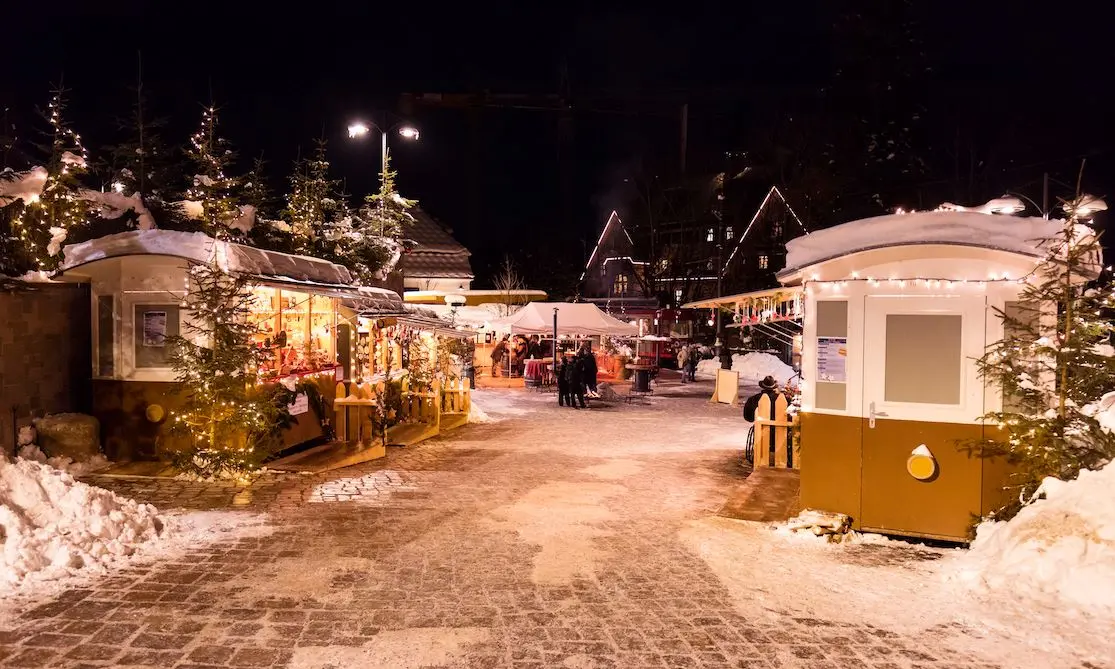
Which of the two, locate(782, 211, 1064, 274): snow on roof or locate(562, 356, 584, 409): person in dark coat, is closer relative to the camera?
locate(782, 211, 1064, 274): snow on roof

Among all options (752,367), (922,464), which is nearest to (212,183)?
(922,464)

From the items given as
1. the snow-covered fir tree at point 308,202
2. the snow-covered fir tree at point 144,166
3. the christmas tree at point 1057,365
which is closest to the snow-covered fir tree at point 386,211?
the snow-covered fir tree at point 308,202

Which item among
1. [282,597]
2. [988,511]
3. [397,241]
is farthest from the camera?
[397,241]

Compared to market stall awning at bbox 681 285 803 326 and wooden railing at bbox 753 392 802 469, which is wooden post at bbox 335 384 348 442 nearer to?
market stall awning at bbox 681 285 803 326

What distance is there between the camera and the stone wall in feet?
31.8

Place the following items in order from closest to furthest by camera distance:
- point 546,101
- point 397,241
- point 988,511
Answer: point 988,511 → point 397,241 → point 546,101

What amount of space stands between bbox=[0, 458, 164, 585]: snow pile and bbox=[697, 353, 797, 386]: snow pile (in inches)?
998

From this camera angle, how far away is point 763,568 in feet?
21.2

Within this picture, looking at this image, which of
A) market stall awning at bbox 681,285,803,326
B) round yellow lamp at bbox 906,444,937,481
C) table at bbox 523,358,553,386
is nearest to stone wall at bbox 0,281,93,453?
market stall awning at bbox 681,285,803,326

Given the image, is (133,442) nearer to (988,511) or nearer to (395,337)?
(395,337)

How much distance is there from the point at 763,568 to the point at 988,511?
234 cm

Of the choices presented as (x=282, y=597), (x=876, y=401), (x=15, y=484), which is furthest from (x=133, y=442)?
(x=876, y=401)

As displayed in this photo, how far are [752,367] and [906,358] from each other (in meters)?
25.8

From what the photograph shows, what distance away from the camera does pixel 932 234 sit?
22.8 ft
